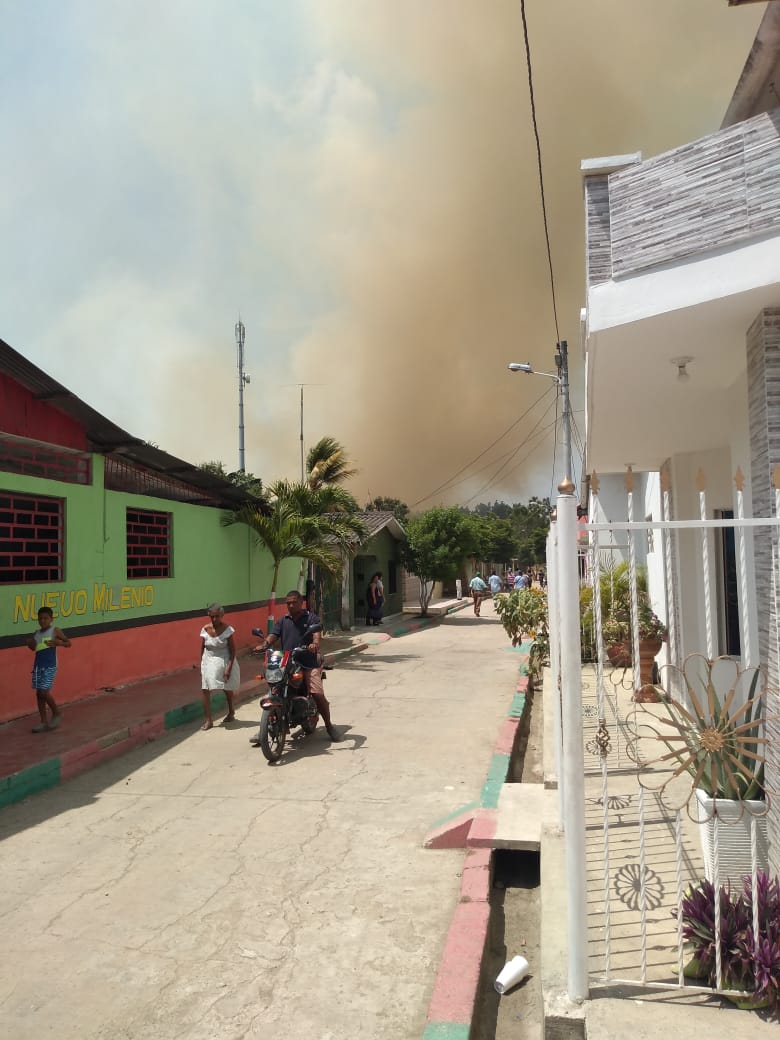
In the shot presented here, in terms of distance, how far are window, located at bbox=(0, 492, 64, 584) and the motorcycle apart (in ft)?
10.8

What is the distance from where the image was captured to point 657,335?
14.4 ft

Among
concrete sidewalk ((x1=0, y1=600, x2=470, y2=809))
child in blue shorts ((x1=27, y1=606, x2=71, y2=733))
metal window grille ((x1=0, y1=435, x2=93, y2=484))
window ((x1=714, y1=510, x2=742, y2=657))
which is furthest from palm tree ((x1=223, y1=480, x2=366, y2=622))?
window ((x1=714, y1=510, x2=742, y2=657))

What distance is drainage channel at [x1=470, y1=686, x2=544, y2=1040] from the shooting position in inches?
128

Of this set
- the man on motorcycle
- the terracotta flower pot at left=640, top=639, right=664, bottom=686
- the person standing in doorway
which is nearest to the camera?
the man on motorcycle

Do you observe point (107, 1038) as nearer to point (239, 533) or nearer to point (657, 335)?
point (657, 335)

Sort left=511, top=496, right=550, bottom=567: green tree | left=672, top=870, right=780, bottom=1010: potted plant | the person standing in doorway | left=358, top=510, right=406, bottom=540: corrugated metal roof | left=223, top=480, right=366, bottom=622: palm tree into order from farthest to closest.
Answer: left=511, top=496, right=550, bottom=567: green tree
left=358, top=510, right=406, bottom=540: corrugated metal roof
the person standing in doorway
left=223, top=480, right=366, bottom=622: palm tree
left=672, top=870, right=780, bottom=1010: potted plant

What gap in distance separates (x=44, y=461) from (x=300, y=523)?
5.67m

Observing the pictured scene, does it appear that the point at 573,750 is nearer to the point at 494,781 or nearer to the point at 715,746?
the point at 715,746

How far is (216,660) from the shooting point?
825 centimetres

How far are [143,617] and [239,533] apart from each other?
3.93 meters

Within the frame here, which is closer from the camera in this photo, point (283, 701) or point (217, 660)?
point (283, 701)

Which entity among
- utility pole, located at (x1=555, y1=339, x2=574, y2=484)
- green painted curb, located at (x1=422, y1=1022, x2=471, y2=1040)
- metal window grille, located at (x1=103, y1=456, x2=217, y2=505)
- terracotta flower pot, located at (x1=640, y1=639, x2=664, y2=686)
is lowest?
green painted curb, located at (x1=422, y1=1022, x2=471, y2=1040)

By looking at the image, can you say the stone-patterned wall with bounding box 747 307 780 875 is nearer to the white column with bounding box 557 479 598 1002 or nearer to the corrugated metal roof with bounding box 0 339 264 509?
the white column with bounding box 557 479 598 1002

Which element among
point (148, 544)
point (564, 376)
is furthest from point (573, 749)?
point (564, 376)
